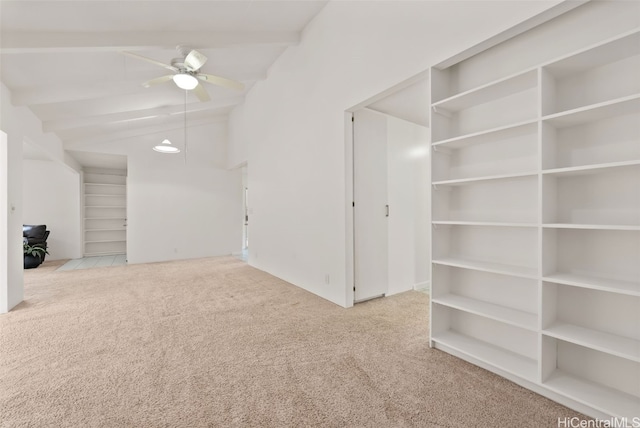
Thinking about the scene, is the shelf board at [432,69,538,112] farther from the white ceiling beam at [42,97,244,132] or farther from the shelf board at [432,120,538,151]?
the white ceiling beam at [42,97,244,132]

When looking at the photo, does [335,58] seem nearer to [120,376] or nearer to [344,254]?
[344,254]

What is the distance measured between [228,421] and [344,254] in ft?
6.75

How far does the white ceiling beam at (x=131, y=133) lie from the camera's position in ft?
19.6

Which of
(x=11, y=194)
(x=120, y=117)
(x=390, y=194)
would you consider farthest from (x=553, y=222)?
(x=120, y=117)

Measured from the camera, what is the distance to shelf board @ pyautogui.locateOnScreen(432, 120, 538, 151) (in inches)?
70.3

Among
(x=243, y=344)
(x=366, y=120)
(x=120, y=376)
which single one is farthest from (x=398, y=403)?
(x=366, y=120)

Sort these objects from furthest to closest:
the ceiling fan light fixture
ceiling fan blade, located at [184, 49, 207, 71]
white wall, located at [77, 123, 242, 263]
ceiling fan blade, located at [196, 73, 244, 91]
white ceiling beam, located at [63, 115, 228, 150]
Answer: white wall, located at [77, 123, 242, 263] → white ceiling beam, located at [63, 115, 228, 150] → ceiling fan blade, located at [196, 73, 244, 91] → the ceiling fan light fixture → ceiling fan blade, located at [184, 49, 207, 71]

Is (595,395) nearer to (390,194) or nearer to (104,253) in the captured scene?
(390,194)

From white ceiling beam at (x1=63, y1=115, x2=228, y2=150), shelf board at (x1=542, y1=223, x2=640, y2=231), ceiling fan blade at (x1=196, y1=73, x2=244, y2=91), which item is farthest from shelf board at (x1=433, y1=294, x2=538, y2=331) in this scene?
white ceiling beam at (x1=63, y1=115, x2=228, y2=150)

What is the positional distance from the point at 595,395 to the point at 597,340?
1.06 ft

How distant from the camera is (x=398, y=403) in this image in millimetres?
1651

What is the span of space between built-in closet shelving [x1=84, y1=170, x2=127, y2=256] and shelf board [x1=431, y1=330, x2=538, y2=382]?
8859mm

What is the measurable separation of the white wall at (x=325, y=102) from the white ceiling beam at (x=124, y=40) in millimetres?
830

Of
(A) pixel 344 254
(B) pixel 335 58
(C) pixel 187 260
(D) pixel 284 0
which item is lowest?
(C) pixel 187 260
